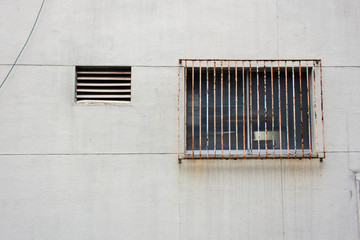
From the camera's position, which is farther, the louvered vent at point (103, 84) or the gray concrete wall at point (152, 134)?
the louvered vent at point (103, 84)

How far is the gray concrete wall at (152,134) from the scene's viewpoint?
446 centimetres

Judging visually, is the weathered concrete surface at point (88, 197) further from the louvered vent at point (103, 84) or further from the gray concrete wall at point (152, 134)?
the louvered vent at point (103, 84)

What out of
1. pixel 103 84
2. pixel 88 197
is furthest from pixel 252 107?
pixel 88 197

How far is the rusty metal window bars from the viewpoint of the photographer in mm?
4656

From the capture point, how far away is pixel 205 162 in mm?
4570

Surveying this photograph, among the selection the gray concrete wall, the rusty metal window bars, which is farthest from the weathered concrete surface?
the rusty metal window bars

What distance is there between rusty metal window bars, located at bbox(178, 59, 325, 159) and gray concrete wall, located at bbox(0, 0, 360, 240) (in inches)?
5.7

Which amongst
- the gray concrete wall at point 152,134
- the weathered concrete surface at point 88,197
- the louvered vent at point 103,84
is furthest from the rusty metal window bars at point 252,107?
the louvered vent at point 103,84

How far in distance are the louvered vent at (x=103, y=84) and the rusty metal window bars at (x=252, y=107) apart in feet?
2.66

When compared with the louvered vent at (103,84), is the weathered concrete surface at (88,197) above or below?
below

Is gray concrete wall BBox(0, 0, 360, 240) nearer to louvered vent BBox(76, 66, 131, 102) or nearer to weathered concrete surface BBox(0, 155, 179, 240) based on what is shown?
weathered concrete surface BBox(0, 155, 179, 240)

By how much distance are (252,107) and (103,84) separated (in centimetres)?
216

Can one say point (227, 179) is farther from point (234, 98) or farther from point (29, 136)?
point (29, 136)

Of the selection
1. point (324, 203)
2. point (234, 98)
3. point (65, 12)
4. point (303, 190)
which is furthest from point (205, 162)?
point (65, 12)
